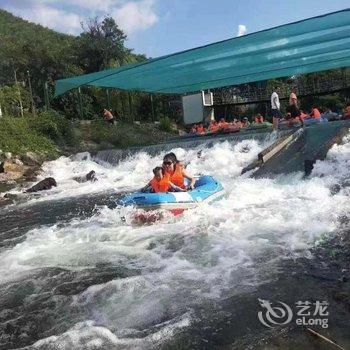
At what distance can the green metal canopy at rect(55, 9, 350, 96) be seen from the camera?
42.5ft

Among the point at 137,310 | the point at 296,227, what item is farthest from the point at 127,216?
the point at 137,310

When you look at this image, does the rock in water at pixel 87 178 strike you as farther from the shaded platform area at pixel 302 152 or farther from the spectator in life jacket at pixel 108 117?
the spectator in life jacket at pixel 108 117

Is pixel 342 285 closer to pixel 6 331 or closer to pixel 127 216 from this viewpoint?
pixel 6 331

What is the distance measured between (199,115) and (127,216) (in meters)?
21.1

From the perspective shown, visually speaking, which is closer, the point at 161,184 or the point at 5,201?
the point at 161,184

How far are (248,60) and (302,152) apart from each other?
4.98 metres

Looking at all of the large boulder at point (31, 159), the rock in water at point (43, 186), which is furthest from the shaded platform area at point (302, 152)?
the large boulder at point (31, 159)

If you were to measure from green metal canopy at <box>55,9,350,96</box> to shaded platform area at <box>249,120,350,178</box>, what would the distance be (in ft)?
8.76

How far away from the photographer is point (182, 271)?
5.67 m

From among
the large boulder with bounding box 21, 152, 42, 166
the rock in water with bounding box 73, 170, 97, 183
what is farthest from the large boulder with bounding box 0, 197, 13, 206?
the large boulder with bounding box 21, 152, 42, 166

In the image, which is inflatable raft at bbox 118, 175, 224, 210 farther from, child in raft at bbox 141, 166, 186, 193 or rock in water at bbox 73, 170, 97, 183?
rock in water at bbox 73, 170, 97, 183

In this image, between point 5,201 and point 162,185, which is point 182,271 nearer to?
point 162,185

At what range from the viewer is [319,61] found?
59.7 ft

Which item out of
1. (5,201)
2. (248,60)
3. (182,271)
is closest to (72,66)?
(248,60)
